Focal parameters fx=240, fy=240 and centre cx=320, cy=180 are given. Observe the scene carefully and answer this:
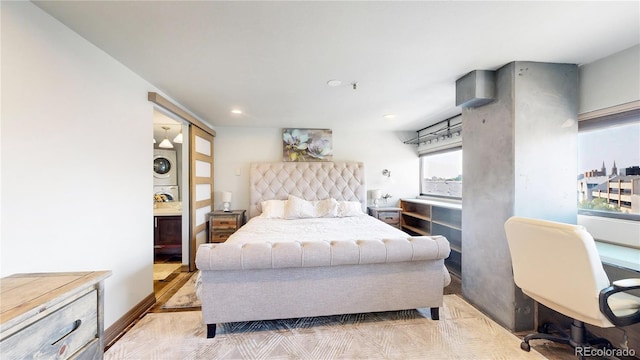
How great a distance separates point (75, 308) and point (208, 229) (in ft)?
10.3

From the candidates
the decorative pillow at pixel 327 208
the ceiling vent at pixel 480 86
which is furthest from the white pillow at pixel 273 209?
the ceiling vent at pixel 480 86

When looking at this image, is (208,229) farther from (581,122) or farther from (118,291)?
(581,122)

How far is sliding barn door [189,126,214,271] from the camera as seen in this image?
3.53 metres

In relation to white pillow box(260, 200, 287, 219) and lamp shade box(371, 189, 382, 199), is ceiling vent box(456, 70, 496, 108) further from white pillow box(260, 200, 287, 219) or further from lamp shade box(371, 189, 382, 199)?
white pillow box(260, 200, 287, 219)

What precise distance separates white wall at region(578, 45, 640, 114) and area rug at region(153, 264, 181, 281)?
5.01 m

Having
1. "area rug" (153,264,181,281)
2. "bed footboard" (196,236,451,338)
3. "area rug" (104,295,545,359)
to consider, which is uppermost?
"bed footboard" (196,236,451,338)

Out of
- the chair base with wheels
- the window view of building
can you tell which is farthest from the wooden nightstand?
the window view of building

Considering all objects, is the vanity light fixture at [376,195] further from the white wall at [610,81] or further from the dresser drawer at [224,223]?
the white wall at [610,81]

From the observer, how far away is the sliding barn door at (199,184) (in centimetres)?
353

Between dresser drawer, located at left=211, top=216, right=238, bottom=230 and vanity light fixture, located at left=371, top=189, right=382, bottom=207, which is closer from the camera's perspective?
dresser drawer, located at left=211, top=216, right=238, bottom=230

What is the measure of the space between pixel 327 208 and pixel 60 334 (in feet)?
10.6

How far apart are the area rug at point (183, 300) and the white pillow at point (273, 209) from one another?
143 centimetres

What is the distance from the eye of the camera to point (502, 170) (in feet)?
7.06

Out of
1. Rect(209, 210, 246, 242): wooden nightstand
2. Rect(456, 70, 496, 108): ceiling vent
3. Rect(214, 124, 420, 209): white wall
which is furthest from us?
Rect(214, 124, 420, 209): white wall
